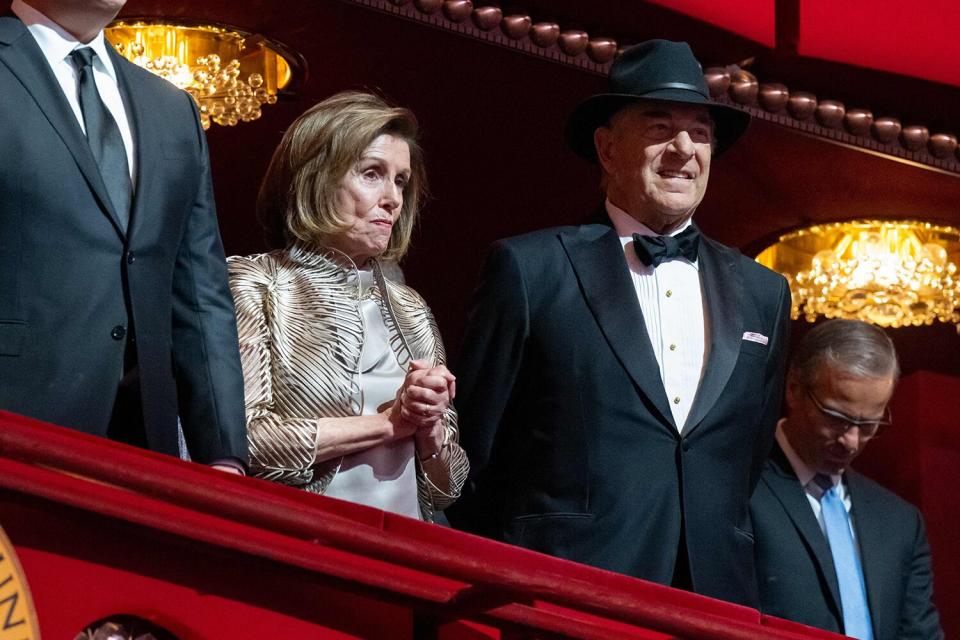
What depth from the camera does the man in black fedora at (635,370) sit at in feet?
8.99

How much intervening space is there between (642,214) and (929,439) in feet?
8.79

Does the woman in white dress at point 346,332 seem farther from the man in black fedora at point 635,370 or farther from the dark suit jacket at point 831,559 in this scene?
the dark suit jacket at point 831,559

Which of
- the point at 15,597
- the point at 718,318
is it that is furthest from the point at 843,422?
the point at 15,597

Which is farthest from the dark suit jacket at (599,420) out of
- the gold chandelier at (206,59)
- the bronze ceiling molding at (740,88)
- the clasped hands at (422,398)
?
the gold chandelier at (206,59)

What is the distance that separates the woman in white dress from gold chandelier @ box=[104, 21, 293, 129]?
3.69 ft

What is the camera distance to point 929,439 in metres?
5.41

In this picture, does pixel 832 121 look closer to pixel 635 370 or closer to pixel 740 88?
pixel 740 88

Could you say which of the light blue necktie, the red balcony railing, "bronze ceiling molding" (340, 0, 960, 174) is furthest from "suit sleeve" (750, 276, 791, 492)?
"bronze ceiling molding" (340, 0, 960, 174)

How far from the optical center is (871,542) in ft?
12.1

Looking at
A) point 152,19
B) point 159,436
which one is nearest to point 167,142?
point 159,436

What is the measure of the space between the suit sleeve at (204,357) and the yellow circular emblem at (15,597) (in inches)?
21.8

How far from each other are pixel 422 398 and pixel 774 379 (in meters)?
0.69

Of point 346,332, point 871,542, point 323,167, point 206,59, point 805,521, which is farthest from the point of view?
point 206,59

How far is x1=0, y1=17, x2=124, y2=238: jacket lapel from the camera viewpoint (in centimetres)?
220
